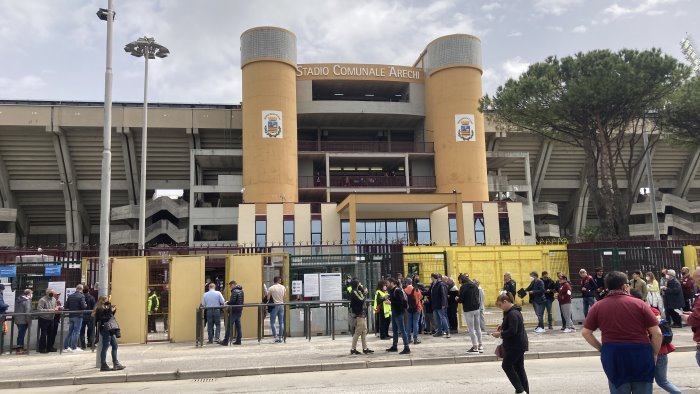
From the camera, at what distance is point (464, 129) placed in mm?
43219

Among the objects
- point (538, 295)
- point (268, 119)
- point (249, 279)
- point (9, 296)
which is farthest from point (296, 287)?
point (268, 119)

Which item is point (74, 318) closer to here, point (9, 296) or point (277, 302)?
point (9, 296)

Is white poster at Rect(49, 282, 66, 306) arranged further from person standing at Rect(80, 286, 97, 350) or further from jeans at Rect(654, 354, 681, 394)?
jeans at Rect(654, 354, 681, 394)

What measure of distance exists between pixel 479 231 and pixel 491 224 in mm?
1082

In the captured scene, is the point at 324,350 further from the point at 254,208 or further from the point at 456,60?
the point at 456,60

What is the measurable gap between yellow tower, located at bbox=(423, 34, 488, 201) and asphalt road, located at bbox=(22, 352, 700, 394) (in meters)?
32.2

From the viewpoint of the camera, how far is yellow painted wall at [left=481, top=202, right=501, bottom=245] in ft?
134

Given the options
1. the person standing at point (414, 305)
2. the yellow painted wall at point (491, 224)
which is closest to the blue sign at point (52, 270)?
the person standing at point (414, 305)

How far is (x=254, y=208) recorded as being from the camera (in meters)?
39.1

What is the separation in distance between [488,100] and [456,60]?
390 inches

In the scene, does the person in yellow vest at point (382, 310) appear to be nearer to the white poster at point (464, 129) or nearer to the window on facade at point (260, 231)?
the window on facade at point (260, 231)

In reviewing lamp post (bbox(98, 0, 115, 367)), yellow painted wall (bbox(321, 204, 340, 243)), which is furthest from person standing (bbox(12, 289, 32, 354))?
yellow painted wall (bbox(321, 204, 340, 243))

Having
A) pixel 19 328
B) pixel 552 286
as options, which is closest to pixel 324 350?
pixel 552 286

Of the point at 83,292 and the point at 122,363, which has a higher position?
the point at 83,292
